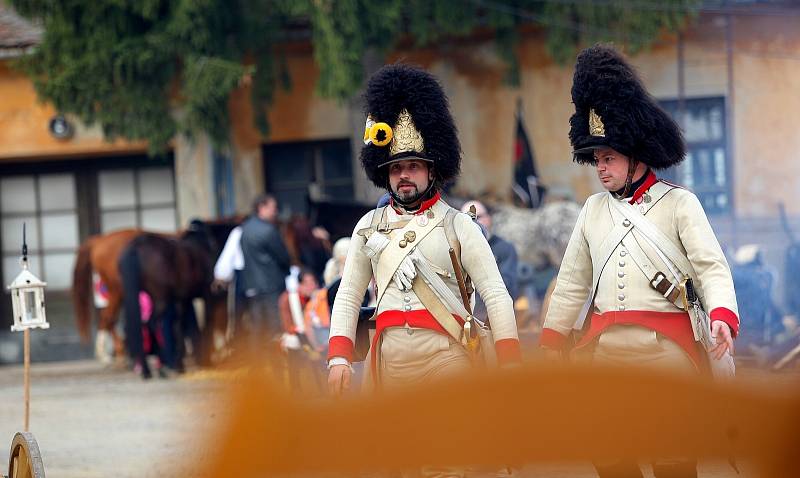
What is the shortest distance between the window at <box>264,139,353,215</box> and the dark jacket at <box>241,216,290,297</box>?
4162 millimetres

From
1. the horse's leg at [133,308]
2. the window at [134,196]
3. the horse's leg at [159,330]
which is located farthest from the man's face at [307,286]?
the window at [134,196]

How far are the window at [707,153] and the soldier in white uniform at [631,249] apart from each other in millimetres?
11373

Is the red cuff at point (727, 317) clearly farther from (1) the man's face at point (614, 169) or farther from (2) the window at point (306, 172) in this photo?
(2) the window at point (306, 172)

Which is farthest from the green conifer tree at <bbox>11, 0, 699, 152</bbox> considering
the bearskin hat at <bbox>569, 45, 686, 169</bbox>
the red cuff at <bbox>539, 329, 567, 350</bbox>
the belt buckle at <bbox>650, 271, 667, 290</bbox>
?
the belt buckle at <bbox>650, 271, 667, 290</bbox>

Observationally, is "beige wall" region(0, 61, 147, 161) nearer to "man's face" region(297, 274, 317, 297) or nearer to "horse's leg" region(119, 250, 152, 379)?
"horse's leg" region(119, 250, 152, 379)

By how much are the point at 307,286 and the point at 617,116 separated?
7271 millimetres

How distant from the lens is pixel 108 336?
16297 mm

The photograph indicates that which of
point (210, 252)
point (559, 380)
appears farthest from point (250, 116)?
point (559, 380)

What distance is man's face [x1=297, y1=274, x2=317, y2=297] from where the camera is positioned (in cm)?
1264

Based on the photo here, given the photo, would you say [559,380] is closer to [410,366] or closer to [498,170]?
[410,366]

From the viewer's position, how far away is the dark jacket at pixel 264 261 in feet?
45.5

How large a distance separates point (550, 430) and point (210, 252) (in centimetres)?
1166

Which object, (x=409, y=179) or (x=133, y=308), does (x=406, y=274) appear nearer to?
(x=409, y=179)

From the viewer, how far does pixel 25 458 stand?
6172 mm
